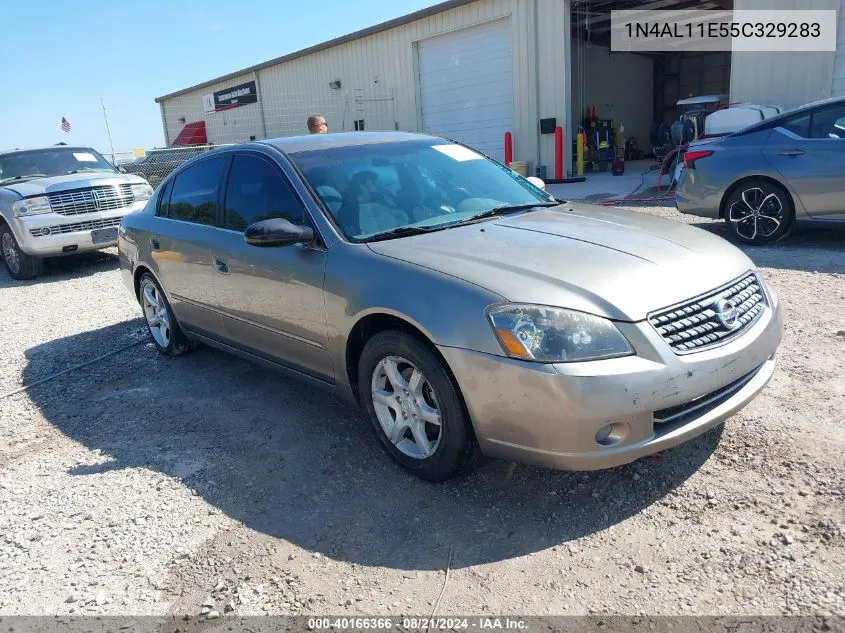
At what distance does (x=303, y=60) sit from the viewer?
22422 mm

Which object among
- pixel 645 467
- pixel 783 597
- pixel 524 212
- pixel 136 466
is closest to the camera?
pixel 783 597

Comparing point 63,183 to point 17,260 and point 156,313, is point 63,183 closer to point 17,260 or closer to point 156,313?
point 17,260

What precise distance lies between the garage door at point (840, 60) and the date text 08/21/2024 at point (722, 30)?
13.2 inches

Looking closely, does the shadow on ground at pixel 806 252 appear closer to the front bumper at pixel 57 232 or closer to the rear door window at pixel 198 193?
the rear door window at pixel 198 193

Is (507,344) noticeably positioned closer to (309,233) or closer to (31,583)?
(309,233)

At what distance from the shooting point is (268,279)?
3721 mm

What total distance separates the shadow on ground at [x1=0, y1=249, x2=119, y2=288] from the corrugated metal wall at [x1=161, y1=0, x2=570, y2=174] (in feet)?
33.2

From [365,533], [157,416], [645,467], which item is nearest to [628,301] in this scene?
[645,467]

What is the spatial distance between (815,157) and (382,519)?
245 inches

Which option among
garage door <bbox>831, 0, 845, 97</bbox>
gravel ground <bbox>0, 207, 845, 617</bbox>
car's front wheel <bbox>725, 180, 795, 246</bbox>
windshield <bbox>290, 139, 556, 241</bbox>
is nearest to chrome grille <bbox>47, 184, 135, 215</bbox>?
gravel ground <bbox>0, 207, 845, 617</bbox>

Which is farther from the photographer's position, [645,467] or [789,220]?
[789,220]

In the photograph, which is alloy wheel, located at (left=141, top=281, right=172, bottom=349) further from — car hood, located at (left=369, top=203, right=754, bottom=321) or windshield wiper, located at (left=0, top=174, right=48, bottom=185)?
windshield wiper, located at (left=0, top=174, right=48, bottom=185)

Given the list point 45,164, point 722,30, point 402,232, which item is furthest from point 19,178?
point 722,30

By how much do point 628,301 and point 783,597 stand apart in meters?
1.15
